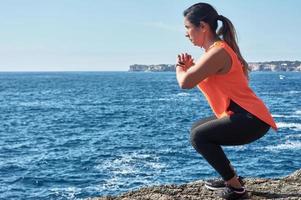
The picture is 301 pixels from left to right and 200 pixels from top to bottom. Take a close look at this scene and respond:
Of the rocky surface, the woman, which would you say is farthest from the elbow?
the rocky surface

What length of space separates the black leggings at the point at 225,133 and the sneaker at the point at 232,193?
13 cm

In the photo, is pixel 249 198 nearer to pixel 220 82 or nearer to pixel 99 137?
pixel 220 82

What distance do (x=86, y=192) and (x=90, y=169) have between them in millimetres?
6077

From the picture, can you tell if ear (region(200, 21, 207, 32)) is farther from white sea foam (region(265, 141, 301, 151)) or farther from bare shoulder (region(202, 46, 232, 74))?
white sea foam (region(265, 141, 301, 151))

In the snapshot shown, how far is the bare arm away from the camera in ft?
18.6

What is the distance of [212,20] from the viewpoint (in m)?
5.91

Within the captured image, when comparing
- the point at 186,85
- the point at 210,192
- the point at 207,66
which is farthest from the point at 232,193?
the point at 207,66

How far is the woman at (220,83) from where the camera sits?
5730 millimetres

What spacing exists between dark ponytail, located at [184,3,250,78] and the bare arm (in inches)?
9.8

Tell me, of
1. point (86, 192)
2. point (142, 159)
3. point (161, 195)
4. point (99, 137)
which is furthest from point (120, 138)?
point (161, 195)

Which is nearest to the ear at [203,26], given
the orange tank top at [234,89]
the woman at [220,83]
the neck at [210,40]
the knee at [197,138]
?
the woman at [220,83]

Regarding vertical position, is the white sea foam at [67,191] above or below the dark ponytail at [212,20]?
below

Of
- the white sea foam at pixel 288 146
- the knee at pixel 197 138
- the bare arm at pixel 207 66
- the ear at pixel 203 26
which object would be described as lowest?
the white sea foam at pixel 288 146

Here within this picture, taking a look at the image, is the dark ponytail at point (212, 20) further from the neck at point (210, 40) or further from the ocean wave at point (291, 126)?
the ocean wave at point (291, 126)
